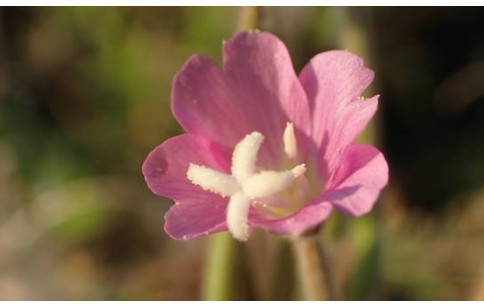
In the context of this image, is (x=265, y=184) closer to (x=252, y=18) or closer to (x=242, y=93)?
(x=242, y=93)

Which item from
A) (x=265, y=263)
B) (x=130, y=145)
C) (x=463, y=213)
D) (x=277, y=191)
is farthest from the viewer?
(x=130, y=145)

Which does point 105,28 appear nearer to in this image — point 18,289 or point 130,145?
point 130,145

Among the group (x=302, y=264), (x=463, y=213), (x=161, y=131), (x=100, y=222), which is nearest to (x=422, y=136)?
(x=463, y=213)

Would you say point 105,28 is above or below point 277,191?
above

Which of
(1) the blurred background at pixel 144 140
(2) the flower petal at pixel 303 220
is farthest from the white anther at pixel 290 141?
(1) the blurred background at pixel 144 140

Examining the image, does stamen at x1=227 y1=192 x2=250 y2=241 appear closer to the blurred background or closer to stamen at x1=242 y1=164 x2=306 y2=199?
stamen at x1=242 y1=164 x2=306 y2=199

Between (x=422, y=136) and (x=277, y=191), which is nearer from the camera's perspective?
(x=277, y=191)
